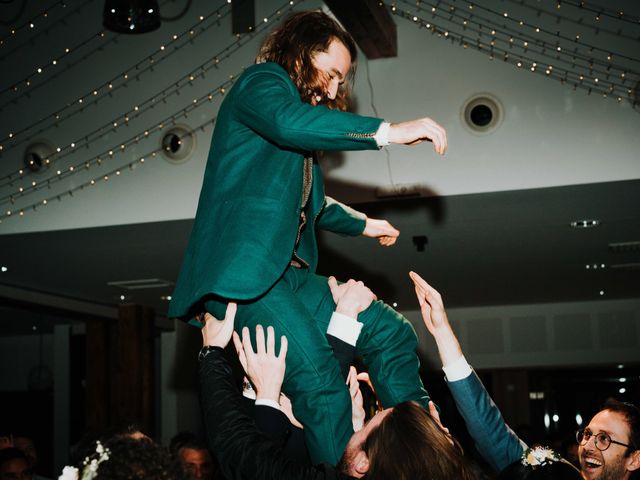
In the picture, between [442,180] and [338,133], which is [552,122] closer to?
[442,180]

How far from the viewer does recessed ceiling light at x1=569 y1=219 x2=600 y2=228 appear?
6421 millimetres

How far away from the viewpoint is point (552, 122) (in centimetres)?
494

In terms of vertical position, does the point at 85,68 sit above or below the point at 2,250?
above

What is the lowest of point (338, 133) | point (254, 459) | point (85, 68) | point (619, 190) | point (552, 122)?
point (254, 459)

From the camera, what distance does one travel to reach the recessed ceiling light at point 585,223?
6.42 meters

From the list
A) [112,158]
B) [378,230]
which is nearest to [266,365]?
[378,230]

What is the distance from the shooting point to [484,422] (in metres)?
1.89

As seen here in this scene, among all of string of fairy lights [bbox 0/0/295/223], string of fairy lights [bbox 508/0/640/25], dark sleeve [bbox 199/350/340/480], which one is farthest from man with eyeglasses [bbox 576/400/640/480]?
string of fairy lights [bbox 0/0/295/223]

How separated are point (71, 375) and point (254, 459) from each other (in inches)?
424

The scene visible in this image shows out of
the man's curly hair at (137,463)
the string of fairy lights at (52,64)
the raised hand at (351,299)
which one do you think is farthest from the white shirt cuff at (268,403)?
the string of fairy lights at (52,64)

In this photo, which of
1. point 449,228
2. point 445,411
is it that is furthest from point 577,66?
point 445,411

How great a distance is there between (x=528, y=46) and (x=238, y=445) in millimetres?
3957

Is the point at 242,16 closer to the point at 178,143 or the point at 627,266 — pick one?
the point at 178,143

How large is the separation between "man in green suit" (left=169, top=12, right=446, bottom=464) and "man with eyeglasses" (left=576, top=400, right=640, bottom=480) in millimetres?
941
